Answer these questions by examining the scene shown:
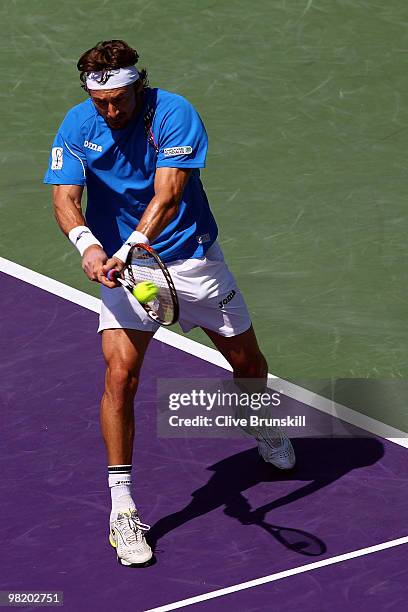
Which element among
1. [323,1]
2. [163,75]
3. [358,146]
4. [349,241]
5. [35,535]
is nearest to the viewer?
[35,535]

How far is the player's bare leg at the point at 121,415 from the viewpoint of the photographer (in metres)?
8.73

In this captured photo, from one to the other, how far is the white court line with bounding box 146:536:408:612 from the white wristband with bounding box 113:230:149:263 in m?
1.83

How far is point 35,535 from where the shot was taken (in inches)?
350

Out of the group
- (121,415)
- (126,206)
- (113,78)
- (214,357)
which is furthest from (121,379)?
(214,357)

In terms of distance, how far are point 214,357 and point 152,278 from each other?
249cm

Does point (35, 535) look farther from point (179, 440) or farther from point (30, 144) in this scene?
point (30, 144)

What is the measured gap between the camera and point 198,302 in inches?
359

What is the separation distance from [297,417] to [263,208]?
333 cm

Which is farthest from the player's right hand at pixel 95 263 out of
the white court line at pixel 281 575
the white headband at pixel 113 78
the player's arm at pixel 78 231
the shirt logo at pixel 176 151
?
the white court line at pixel 281 575

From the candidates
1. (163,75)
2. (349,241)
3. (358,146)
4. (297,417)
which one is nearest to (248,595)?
(297,417)

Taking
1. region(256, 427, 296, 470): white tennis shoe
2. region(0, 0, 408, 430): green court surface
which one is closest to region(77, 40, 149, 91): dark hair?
region(256, 427, 296, 470): white tennis shoe

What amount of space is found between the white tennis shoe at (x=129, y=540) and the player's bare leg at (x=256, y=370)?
1.20 meters

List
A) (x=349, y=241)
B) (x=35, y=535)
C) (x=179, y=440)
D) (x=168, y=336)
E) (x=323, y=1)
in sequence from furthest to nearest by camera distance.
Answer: (x=323, y=1), (x=349, y=241), (x=168, y=336), (x=179, y=440), (x=35, y=535)

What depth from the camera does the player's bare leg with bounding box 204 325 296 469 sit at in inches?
368
